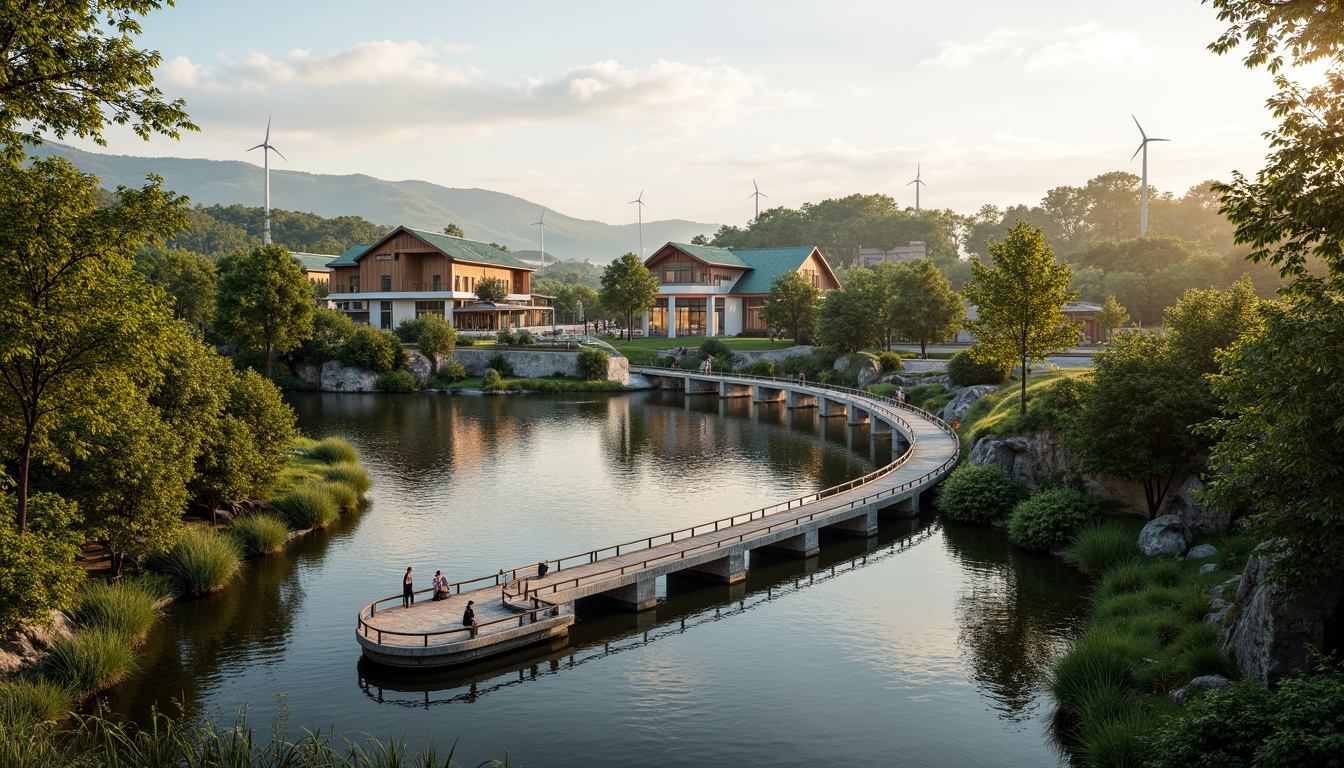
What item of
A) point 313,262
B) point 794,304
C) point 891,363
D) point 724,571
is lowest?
point 724,571

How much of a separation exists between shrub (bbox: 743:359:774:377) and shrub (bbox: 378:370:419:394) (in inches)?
1444

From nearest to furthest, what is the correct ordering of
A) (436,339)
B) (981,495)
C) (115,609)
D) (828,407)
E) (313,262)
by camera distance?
(115,609)
(981,495)
(828,407)
(436,339)
(313,262)

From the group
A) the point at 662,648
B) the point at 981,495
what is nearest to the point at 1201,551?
the point at 981,495

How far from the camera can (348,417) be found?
263 ft

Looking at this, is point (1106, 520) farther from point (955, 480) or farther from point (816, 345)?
point (816, 345)

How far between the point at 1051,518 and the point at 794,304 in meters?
71.5

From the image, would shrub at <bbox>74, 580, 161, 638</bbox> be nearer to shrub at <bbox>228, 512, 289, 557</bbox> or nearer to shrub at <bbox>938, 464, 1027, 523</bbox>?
shrub at <bbox>228, 512, 289, 557</bbox>

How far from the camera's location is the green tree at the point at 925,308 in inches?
3548

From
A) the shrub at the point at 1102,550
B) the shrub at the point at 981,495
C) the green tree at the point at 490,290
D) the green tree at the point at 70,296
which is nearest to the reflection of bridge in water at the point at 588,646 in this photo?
the shrub at the point at 981,495

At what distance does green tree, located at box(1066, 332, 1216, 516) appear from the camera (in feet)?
118

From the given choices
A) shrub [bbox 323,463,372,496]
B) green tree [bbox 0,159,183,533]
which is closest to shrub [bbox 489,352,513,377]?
shrub [bbox 323,463,372,496]

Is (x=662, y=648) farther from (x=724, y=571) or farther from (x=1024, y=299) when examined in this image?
(x=1024, y=299)

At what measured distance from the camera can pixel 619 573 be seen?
32.7m

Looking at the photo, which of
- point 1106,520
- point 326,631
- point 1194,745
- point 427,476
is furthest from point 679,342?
point 1194,745
